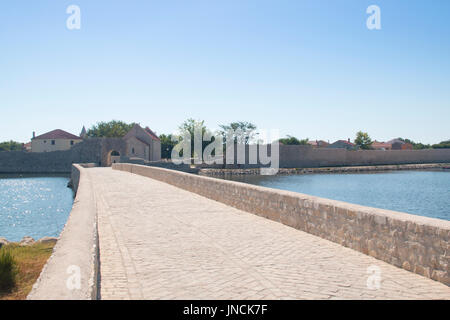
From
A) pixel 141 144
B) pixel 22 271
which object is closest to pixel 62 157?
pixel 141 144

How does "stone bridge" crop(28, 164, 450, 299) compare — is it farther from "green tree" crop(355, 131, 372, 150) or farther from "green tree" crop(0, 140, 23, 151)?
"green tree" crop(0, 140, 23, 151)

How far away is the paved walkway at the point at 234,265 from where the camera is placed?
4.57 m

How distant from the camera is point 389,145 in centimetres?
12862

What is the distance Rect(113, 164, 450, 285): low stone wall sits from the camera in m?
4.97

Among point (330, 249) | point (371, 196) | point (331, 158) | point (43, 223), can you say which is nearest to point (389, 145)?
point (331, 158)

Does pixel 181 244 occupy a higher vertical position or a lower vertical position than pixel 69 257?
lower

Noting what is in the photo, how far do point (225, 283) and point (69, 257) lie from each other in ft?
6.05

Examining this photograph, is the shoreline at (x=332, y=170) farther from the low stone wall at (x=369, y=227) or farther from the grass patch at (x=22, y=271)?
the low stone wall at (x=369, y=227)

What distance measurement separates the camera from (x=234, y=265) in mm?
5695

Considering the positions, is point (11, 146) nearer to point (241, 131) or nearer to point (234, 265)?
point (241, 131)

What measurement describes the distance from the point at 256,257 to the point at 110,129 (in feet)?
331

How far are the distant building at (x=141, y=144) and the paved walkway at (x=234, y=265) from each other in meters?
56.4

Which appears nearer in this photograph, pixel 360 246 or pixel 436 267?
pixel 436 267
